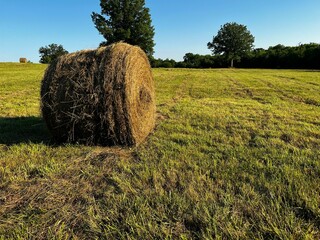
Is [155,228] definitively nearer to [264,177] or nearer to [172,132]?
[264,177]

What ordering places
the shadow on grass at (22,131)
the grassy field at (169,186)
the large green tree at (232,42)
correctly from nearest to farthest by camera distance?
the grassy field at (169,186) < the shadow on grass at (22,131) < the large green tree at (232,42)

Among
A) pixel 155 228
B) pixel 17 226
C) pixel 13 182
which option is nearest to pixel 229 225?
pixel 155 228

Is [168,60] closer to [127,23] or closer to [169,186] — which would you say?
[127,23]

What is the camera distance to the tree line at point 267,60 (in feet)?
168

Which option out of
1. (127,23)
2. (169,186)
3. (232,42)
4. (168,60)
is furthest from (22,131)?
(232,42)

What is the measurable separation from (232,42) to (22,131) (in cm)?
6802

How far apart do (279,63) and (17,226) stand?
59.7 metres

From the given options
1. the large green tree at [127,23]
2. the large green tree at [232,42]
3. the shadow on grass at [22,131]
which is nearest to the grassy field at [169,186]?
the shadow on grass at [22,131]

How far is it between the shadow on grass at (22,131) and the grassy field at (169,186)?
3 centimetres

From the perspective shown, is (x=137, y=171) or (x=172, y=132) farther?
(x=172, y=132)

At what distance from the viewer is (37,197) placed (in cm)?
314

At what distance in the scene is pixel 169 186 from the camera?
10.8ft

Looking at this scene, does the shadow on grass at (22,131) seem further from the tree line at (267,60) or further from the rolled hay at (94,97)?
the tree line at (267,60)

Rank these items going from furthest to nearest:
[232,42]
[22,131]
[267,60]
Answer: [232,42], [267,60], [22,131]
